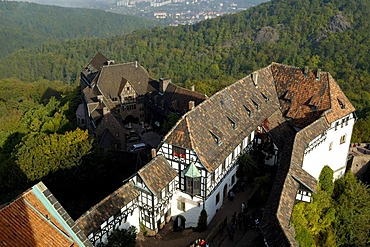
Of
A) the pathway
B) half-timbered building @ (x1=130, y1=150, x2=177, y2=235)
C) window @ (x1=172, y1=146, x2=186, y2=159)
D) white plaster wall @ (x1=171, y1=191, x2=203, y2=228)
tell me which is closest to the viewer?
half-timbered building @ (x1=130, y1=150, x2=177, y2=235)

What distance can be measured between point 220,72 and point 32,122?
6748 cm

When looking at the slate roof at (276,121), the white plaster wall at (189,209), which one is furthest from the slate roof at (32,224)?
the white plaster wall at (189,209)

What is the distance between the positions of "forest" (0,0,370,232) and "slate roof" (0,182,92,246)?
21.5 m

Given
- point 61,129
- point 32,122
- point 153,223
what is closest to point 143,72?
point 61,129

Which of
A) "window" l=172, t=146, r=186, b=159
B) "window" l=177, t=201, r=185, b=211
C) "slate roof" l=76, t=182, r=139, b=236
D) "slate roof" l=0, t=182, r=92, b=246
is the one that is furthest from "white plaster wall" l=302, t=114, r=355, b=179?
"slate roof" l=0, t=182, r=92, b=246

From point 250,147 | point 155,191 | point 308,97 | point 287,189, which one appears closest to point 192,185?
point 155,191

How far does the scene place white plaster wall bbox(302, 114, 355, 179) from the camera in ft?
133

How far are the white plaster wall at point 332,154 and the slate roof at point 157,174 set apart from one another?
13141 millimetres

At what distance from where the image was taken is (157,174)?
35906 mm

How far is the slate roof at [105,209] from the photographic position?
99.7 feet

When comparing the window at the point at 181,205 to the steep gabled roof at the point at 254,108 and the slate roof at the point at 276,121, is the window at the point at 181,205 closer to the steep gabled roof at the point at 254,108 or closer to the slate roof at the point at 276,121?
the steep gabled roof at the point at 254,108

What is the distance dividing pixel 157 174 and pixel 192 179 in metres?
3.34

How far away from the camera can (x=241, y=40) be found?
5827 inches

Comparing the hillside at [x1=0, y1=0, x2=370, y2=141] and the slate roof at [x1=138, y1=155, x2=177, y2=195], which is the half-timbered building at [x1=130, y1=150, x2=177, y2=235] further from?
the hillside at [x1=0, y1=0, x2=370, y2=141]
